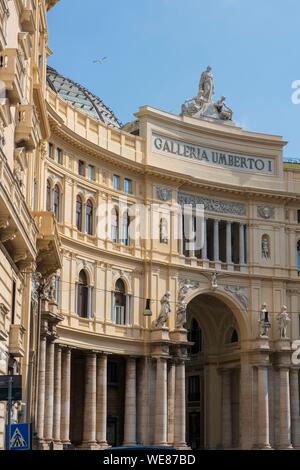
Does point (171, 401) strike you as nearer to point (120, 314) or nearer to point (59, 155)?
point (120, 314)

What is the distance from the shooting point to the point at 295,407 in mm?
63031

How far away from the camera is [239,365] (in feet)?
208

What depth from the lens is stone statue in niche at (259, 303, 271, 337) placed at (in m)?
62.2

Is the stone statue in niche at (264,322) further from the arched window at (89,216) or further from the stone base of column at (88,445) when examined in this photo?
the stone base of column at (88,445)

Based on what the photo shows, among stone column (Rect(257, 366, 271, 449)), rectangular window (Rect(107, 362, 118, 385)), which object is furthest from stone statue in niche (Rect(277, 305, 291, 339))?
rectangular window (Rect(107, 362, 118, 385))

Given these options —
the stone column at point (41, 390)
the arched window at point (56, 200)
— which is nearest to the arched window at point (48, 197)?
the arched window at point (56, 200)

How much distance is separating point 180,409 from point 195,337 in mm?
11074

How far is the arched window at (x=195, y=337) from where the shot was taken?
222 ft

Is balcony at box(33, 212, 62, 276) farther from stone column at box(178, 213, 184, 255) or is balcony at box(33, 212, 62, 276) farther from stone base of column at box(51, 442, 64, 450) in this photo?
stone column at box(178, 213, 184, 255)

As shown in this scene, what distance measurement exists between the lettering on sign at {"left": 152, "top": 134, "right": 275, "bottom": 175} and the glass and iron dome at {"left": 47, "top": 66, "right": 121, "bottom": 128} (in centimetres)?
439

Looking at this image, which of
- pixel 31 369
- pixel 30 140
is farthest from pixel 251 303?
pixel 30 140

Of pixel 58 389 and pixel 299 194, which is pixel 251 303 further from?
pixel 58 389

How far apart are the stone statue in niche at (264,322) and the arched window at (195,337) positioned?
257 inches

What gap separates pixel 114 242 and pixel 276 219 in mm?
13990
